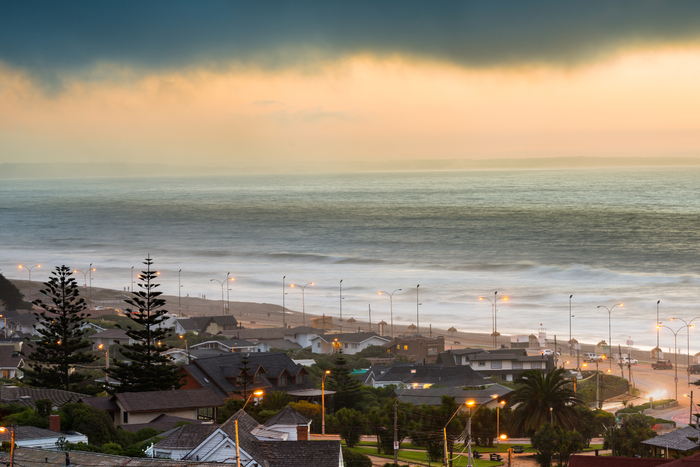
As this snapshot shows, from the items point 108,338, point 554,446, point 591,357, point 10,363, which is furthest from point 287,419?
point 108,338

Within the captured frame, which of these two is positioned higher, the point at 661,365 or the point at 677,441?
the point at 661,365

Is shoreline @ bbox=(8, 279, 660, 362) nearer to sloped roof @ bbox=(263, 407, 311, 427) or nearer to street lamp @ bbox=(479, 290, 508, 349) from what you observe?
street lamp @ bbox=(479, 290, 508, 349)

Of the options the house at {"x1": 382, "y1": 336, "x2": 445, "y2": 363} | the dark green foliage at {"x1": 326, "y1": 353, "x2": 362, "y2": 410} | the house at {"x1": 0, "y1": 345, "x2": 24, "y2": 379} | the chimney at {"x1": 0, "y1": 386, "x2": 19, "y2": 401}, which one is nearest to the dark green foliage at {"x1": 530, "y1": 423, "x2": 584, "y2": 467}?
the dark green foliage at {"x1": 326, "y1": 353, "x2": 362, "y2": 410}

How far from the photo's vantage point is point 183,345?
235 ft

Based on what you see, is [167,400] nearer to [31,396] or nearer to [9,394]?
[31,396]

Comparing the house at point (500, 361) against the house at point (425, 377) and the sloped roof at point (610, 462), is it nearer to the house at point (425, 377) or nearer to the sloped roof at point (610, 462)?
the house at point (425, 377)

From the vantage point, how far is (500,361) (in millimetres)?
63969

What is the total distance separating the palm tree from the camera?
1580 inches

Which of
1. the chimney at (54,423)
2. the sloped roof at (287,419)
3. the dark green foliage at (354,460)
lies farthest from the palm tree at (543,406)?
the chimney at (54,423)

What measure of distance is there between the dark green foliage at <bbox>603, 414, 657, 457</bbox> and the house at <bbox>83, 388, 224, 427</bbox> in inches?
738

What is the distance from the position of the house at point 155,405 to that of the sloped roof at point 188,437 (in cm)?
1116

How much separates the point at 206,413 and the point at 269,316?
51.0 m

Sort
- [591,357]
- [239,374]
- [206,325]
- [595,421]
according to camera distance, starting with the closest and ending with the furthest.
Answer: [595,421] → [239,374] → [591,357] → [206,325]

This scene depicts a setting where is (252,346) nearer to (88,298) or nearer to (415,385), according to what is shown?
(415,385)
